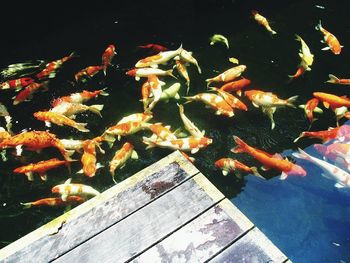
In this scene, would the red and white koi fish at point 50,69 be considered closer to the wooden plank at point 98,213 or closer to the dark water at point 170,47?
the dark water at point 170,47

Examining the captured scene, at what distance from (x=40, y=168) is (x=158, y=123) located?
1907 mm

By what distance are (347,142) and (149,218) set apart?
3485 millimetres

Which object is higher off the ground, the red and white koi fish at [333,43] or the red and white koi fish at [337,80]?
the red and white koi fish at [333,43]

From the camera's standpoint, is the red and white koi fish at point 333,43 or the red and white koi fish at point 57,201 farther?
the red and white koi fish at point 333,43

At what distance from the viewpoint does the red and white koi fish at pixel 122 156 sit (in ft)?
16.2

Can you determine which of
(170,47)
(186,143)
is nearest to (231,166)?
(186,143)

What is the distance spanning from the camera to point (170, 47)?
7531 millimetres

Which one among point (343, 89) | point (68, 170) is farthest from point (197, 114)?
point (343, 89)

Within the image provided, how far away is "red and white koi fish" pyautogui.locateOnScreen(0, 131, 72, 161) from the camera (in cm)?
520

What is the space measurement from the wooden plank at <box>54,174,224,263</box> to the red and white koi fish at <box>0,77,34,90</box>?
4.75m

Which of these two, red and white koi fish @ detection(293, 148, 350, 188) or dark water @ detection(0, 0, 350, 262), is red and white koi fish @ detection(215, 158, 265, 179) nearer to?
dark water @ detection(0, 0, 350, 262)

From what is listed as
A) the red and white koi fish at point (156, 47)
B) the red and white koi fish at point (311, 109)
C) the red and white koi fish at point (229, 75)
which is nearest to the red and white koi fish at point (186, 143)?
the red and white koi fish at point (229, 75)

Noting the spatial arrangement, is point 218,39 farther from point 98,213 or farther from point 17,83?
point 98,213

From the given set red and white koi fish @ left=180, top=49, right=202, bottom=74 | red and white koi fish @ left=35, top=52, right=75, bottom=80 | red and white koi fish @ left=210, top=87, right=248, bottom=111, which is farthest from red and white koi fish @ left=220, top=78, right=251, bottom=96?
red and white koi fish @ left=35, top=52, right=75, bottom=80
